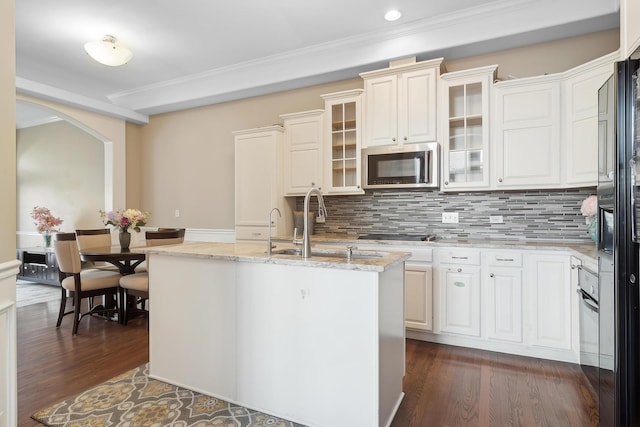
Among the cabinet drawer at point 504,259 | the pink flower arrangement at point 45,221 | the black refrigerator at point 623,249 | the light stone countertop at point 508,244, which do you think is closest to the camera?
the black refrigerator at point 623,249

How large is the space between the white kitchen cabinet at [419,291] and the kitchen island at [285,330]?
1055 millimetres

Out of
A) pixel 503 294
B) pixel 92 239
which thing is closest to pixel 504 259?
pixel 503 294

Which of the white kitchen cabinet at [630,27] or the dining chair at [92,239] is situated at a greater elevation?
the white kitchen cabinet at [630,27]

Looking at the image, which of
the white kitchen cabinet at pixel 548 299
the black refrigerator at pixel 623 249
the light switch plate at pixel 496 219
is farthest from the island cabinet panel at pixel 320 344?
the light switch plate at pixel 496 219

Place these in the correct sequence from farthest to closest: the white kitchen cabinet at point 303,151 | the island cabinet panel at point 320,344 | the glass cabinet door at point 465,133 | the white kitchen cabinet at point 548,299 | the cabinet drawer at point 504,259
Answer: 1. the white kitchen cabinet at point 303,151
2. the glass cabinet door at point 465,133
3. the cabinet drawer at point 504,259
4. the white kitchen cabinet at point 548,299
5. the island cabinet panel at point 320,344

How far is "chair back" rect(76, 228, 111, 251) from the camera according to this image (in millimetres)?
3891

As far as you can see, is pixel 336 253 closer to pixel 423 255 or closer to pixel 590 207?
pixel 423 255

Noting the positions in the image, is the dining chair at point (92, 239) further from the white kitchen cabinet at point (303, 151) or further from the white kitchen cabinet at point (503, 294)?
the white kitchen cabinet at point (503, 294)

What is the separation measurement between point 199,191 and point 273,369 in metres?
3.73

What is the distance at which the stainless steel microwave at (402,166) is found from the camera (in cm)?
329

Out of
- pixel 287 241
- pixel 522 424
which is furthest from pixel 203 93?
pixel 522 424

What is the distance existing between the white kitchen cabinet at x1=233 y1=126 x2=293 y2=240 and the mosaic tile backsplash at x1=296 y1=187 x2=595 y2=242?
1.29 feet

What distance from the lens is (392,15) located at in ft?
10.3

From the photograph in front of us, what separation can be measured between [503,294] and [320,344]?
183cm
